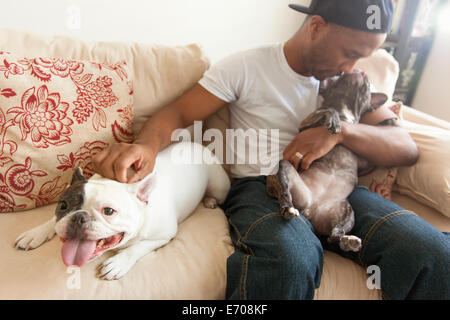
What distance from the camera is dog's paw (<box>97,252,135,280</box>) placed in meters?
0.78

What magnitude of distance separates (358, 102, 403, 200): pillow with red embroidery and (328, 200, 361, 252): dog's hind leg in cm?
24

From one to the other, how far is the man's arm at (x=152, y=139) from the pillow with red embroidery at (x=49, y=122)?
0.15 m

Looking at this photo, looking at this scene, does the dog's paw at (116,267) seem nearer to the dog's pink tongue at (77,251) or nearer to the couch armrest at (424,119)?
the dog's pink tongue at (77,251)

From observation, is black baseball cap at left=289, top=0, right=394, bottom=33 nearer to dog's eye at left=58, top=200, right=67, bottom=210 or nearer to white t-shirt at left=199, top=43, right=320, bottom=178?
white t-shirt at left=199, top=43, right=320, bottom=178

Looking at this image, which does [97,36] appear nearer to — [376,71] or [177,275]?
[177,275]

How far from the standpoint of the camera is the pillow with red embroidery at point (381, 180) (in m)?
1.14

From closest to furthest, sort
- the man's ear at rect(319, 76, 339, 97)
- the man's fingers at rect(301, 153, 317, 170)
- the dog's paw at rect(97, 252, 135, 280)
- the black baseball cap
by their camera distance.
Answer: the dog's paw at rect(97, 252, 135, 280)
the black baseball cap
the man's fingers at rect(301, 153, 317, 170)
the man's ear at rect(319, 76, 339, 97)

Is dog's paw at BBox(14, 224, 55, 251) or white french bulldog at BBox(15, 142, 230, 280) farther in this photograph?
dog's paw at BBox(14, 224, 55, 251)

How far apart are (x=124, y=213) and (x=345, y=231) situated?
0.69m

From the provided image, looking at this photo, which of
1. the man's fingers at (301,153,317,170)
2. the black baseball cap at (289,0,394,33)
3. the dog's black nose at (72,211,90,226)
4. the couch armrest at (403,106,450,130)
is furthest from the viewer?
the couch armrest at (403,106,450,130)

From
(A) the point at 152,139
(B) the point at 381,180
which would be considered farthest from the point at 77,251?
(B) the point at 381,180

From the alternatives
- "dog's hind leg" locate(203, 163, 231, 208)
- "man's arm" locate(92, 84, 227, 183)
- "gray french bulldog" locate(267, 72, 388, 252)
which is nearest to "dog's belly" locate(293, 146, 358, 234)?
"gray french bulldog" locate(267, 72, 388, 252)

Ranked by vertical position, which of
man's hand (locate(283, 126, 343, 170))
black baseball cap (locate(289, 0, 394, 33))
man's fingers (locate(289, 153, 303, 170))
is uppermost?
black baseball cap (locate(289, 0, 394, 33))

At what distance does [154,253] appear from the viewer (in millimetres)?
883
